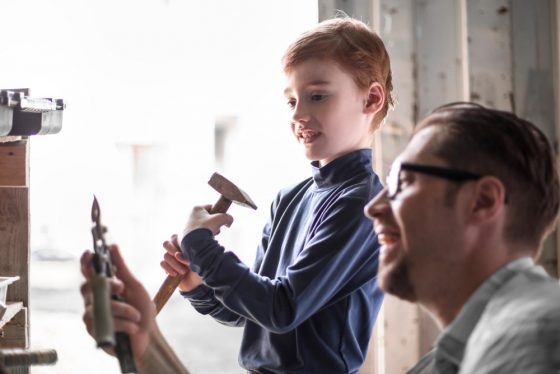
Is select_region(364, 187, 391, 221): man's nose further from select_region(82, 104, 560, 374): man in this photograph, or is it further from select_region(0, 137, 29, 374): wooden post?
select_region(0, 137, 29, 374): wooden post

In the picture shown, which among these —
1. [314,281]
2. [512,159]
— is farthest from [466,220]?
[314,281]

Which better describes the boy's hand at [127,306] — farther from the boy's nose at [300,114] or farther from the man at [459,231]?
the boy's nose at [300,114]

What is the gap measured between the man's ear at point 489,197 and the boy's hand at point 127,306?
1.87 feet

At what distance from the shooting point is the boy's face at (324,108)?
170 centimetres

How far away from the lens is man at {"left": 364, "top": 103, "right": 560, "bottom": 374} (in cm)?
108

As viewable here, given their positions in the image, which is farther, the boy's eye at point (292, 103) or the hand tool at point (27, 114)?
the boy's eye at point (292, 103)

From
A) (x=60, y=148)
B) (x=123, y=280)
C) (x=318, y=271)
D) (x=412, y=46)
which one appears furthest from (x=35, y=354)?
(x=412, y=46)

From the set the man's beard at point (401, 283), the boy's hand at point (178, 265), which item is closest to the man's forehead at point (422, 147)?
the man's beard at point (401, 283)

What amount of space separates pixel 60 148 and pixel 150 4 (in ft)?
2.41

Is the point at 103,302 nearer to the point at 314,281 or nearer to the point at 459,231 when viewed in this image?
the point at 459,231

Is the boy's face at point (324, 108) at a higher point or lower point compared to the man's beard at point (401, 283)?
higher

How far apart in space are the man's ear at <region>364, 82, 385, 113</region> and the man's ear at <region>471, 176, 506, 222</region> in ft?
2.27

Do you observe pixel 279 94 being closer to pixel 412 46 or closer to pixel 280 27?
pixel 280 27

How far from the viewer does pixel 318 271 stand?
1.54 m
